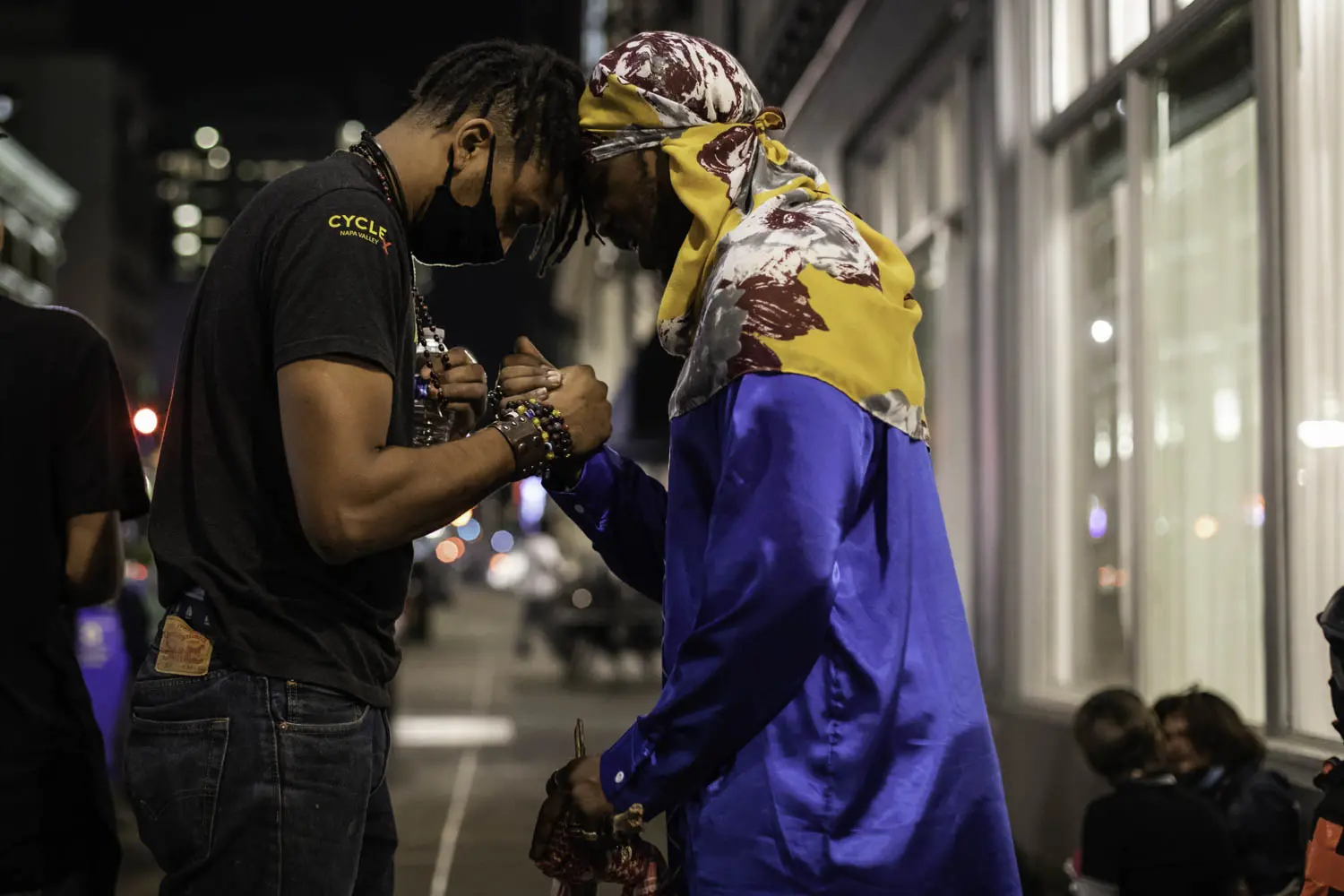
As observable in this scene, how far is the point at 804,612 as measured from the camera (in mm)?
1999

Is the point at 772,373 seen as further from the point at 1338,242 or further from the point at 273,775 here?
the point at 1338,242

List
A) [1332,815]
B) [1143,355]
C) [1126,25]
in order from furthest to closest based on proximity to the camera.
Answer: [1126,25], [1143,355], [1332,815]

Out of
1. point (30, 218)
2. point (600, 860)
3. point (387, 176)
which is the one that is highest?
point (30, 218)

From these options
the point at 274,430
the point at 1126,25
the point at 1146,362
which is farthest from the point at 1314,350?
the point at 274,430

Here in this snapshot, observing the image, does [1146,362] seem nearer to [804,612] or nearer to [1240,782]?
[1240,782]

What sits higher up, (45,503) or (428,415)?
(428,415)

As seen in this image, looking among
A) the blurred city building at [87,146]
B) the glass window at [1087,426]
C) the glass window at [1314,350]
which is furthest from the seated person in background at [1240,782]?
the blurred city building at [87,146]

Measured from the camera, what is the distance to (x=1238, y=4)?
578 centimetres

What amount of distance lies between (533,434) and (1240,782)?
3258 mm

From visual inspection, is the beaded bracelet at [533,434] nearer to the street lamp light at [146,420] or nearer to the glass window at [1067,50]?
the glass window at [1067,50]

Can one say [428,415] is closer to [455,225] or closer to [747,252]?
[455,225]

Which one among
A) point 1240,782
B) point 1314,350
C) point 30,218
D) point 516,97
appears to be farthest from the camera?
point 30,218

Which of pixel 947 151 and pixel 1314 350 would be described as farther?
pixel 947 151

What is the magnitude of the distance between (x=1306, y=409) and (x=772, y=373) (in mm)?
3639
